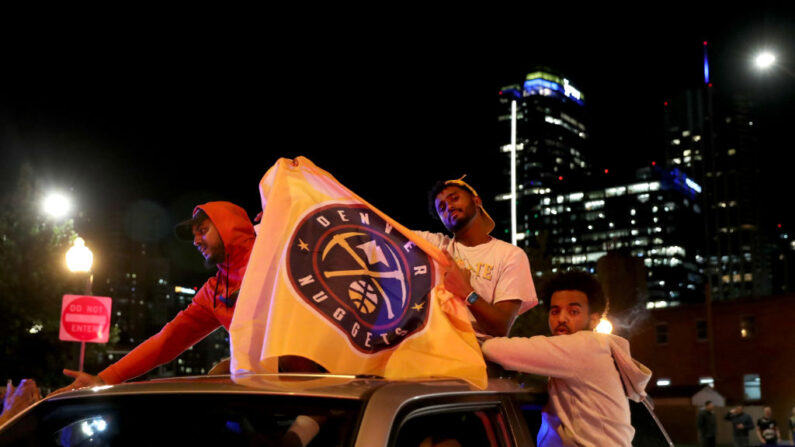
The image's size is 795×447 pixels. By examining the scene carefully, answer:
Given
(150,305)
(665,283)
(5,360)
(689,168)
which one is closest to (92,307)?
(5,360)

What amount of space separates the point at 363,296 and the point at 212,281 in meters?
1.26

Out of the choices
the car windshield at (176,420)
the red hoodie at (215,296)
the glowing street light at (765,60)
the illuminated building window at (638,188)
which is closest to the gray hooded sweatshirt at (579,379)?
the car windshield at (176,420)

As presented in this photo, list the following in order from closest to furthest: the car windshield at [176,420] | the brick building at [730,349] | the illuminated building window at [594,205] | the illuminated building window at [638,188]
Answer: the car windshield at [176,420]
the brick building at [730,349]
the illuminated building window at [638,188]
the illuminated building window at [594,205]

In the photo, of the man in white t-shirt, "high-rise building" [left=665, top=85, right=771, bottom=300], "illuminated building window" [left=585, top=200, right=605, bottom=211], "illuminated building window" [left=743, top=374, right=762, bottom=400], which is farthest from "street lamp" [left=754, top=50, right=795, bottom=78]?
"high-rise building" [left=665, top=85, right=771, bottom=300]

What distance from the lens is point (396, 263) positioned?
3543 millimetres

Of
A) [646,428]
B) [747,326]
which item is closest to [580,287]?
[646,428]

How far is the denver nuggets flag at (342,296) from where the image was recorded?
3238mm

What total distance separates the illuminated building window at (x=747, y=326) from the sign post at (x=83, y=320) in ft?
156

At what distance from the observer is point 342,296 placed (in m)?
3.36

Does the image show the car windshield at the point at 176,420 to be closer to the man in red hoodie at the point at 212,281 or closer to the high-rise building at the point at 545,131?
the man in red hoodie at the point at 212,281

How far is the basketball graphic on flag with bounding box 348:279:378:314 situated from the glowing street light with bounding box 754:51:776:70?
11206 millimetres

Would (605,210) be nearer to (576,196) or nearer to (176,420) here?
(576,196)

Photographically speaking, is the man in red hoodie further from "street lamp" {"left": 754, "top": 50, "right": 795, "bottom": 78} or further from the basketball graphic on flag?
"street lamp" {"left": 754, "top": 50, "right": 795, "bottom": 78}

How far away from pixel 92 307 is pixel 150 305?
11775 centimetres
